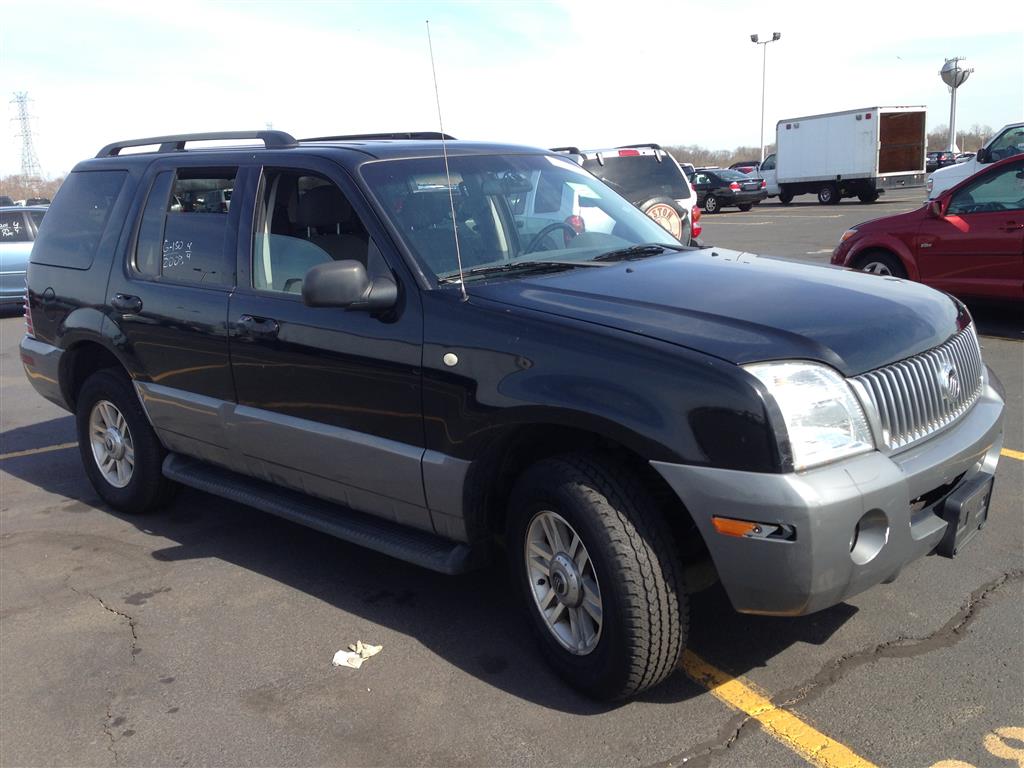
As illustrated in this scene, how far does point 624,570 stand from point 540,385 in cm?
67

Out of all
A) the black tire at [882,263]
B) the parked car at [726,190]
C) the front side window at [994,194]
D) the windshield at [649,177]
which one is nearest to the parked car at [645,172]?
the windshield at [649,177]

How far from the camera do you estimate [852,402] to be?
3078mm

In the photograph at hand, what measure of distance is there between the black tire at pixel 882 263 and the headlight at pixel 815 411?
737 centimetres

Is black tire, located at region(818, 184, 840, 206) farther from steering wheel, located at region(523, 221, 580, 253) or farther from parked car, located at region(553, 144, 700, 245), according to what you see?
steering wheel, located at region(523, 221, 580, 253)

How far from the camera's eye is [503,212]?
441 centimetres

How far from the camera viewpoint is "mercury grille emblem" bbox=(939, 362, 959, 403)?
3465 millimetres

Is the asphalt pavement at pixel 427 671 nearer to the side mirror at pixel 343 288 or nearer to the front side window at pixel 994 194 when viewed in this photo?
the side mirror at pixel 343 288

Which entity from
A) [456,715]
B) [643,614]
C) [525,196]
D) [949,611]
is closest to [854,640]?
[949,611]

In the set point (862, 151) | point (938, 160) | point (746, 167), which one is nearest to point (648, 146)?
point (862, 151)

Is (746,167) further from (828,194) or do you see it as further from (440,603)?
(440,603)

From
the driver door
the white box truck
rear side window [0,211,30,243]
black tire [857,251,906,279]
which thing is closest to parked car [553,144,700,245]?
black tire [857,251,906,279]

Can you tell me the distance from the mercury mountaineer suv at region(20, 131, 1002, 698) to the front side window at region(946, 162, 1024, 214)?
5.69 m

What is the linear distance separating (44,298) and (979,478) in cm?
509

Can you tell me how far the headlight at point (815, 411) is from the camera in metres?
2.96
